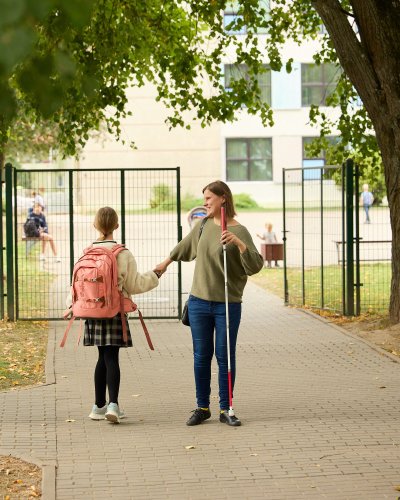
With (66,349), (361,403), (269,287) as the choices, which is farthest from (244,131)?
(361,403)

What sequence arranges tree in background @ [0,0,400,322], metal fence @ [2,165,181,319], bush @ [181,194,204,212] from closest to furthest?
tree in background @ [0,0,400,322] < metal fence @ [2,165,181,319] < bush @ [181,194,204,212]

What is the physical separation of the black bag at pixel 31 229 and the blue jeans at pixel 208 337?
41.5ft

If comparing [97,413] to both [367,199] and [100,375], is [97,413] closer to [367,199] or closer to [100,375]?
[100,375]

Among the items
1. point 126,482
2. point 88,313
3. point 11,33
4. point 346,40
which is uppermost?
point 346,40

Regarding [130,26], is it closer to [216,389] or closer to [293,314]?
[293,314]

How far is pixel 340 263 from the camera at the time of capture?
1695cm

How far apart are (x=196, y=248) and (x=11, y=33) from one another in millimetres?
5677

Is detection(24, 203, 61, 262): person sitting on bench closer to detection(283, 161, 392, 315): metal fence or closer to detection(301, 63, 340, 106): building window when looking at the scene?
detection(283, 161, 392, 315): metal fence

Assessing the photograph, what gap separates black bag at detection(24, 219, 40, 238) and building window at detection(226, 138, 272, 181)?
3700cm

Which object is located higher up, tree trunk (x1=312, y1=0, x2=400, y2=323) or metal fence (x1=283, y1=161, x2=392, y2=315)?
tree trunk (x1=312, y1=0, x2=400, y2=323)

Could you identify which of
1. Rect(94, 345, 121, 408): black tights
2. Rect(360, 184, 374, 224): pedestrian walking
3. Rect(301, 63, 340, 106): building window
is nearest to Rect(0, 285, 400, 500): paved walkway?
Rect(94, 345, 121, 408): black tights

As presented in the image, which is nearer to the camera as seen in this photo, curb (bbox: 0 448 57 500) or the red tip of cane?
curb (bbox: 0 448 57 500)

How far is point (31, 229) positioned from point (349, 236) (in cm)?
749

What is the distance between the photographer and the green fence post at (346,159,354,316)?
50.4ft
